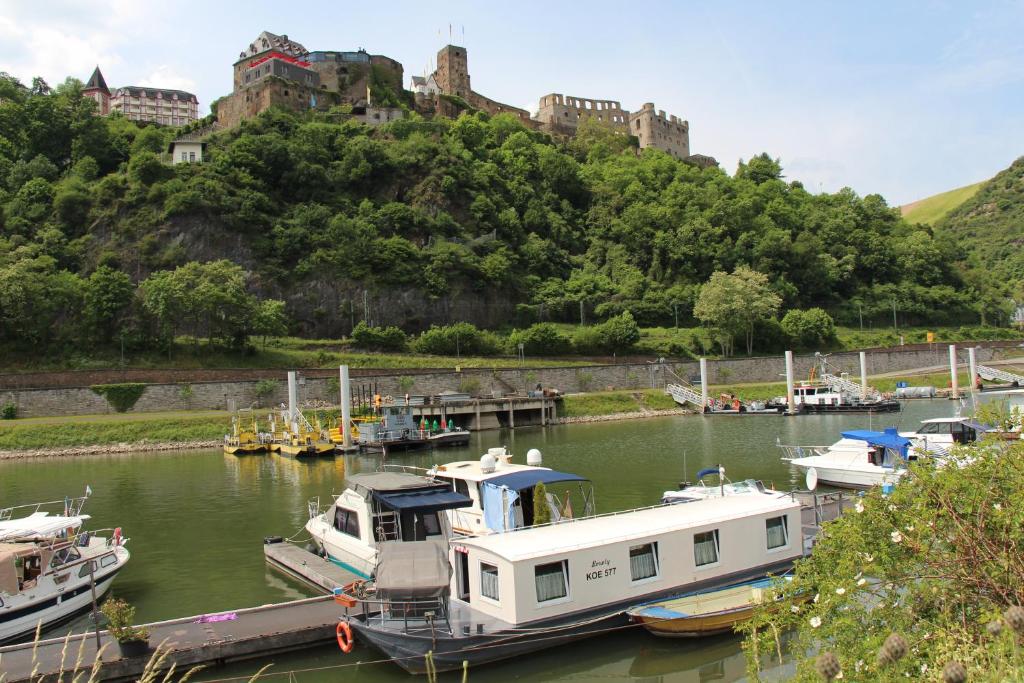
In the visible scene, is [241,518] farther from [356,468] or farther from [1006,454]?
[1006,454]

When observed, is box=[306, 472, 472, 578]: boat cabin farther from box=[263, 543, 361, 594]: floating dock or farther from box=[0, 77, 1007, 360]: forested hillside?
box=[0, 77, 1007, 360]: forested hillside

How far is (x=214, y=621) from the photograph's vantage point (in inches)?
607

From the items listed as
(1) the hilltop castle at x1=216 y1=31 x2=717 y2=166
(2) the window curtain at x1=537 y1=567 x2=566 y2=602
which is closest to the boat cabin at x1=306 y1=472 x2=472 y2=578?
(2) the window curtain at x1=537 y1=567 x2=566 y2=602

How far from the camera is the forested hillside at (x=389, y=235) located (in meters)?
71.7

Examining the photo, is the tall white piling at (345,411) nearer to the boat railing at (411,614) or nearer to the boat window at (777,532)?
the boat railing at (411,614)

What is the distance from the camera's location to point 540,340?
81.8 m

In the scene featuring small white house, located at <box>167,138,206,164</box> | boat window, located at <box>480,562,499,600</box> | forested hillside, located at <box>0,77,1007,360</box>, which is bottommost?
boat window, located at <box>480,562,499,600</box>

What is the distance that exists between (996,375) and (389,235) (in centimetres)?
7144

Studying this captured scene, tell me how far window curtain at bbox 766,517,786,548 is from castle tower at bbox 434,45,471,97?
14787 cm

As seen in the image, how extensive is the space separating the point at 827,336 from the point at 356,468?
7467 centimetres

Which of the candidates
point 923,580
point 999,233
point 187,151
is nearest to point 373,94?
point 187,151

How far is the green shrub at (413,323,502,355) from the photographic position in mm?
78750

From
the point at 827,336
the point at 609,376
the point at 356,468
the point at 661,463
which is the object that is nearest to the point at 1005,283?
the point at 827,336

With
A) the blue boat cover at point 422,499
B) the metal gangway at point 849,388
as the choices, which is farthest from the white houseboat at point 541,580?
the metal gangway at point 849,388
